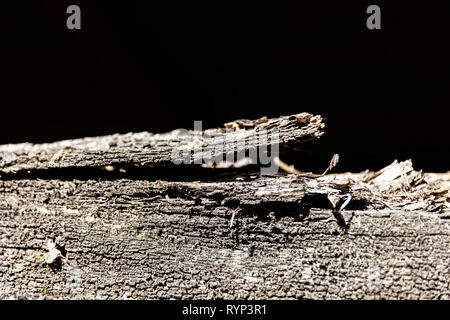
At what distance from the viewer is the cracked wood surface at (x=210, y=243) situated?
0.62 meters

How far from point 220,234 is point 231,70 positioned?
0.93m

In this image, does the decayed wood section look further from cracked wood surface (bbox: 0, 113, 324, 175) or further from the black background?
the black background

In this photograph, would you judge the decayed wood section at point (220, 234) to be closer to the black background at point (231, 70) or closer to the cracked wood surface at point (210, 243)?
the cracked wood surface at point (210, 243)

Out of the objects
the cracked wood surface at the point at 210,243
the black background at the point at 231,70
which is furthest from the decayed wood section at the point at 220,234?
the black background at the point at 231,70

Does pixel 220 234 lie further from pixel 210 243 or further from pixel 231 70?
pixel 231 70

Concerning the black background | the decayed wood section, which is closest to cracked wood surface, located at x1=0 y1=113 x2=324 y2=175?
the decayed wood section

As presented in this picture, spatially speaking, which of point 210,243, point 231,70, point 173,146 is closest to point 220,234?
point 210,243

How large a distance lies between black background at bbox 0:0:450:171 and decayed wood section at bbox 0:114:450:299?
467 mm

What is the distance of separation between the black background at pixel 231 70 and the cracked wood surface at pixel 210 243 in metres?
0.49

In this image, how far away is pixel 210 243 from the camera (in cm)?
68

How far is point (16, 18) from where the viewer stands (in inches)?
57.4
